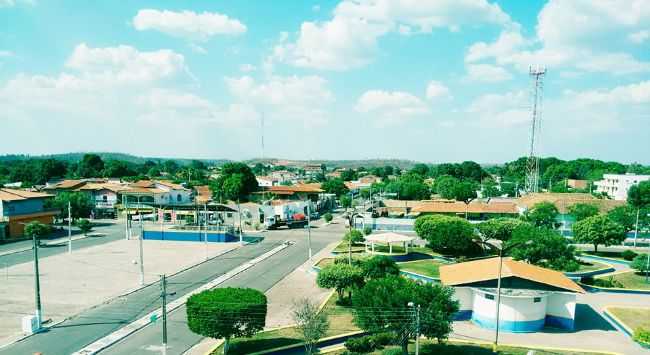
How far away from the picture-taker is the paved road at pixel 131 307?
23.1 meters

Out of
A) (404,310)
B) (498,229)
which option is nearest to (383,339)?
(404,310)

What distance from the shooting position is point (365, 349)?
2230 cm

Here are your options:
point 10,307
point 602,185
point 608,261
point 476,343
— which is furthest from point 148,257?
point 602,185

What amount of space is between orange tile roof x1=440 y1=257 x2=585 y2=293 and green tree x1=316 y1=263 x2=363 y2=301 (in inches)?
220

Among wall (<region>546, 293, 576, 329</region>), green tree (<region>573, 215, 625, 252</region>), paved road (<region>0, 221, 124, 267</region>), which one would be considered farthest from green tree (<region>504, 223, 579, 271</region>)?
paved road (<region>0, 221, 124, 267</region>)

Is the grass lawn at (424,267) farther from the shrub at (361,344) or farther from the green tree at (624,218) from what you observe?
the green tree at (624,218)

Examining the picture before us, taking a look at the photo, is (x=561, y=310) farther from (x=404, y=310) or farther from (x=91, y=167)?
(x=91, y=167)

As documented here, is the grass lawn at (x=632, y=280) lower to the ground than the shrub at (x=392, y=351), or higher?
lower

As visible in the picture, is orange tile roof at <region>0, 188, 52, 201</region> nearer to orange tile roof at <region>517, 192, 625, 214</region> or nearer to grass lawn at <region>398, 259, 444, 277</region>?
grass lawn at <region>398, 259, 444, 277</region>

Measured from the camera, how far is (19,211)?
56500 millimetres

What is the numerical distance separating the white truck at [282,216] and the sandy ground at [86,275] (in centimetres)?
1411

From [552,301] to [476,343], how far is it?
6.21 metres

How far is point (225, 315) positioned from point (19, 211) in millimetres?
49946

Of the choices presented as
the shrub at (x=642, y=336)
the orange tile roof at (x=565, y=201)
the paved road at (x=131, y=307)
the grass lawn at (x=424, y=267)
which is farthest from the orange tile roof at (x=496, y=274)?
the orange tile roof at (x=565, y=201)
